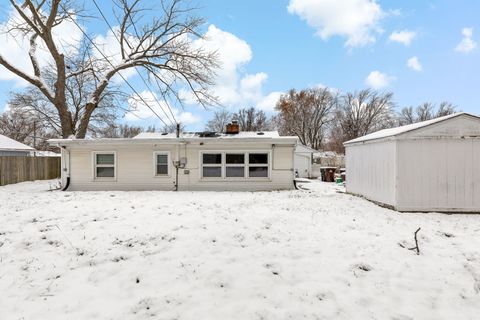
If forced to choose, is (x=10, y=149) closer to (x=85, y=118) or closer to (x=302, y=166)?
(x=85, y=118)

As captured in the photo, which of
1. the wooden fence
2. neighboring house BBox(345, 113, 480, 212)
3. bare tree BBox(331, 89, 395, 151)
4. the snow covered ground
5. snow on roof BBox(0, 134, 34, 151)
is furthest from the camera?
bare tree BBox(331, 89, 395, 151)

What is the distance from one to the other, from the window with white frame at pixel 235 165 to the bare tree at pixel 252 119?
3802 cm

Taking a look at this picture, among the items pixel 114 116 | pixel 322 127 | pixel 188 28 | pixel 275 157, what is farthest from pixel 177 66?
pixel 322 127

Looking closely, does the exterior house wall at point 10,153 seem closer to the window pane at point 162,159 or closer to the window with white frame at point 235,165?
the window pane at point 162,159

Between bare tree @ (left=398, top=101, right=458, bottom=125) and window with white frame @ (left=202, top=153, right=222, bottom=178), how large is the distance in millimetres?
49080

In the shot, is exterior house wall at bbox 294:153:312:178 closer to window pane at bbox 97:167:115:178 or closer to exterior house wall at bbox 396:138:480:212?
window pane at bbox 97:167:115:178

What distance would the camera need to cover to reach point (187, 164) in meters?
13.1

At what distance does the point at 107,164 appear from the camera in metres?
13.4

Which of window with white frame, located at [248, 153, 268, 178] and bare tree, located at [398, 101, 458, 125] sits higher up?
bare tree, located at [398, 101, 458, 125]

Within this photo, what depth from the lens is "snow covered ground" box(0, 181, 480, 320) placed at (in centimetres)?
332

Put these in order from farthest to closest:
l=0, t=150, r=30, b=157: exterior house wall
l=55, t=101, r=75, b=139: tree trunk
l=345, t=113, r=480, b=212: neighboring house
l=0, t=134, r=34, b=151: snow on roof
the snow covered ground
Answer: l=0, t=134, r=34, b=151: snow on roof → l=0, t=150, r=30, b=157: exterior house wall → l=55, t=101, r=75, b=139: tree trunk → l=345, t=113, r=480, b=212: neighboring house → the snow covered ground

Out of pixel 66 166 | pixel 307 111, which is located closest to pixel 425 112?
pixel 307 111

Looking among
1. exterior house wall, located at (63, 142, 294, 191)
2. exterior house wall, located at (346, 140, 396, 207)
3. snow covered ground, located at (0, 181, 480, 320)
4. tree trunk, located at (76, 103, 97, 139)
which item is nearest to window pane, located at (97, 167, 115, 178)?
exterior house wall, located at (63, 142, 294, 191)

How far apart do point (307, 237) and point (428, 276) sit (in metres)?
2.05
